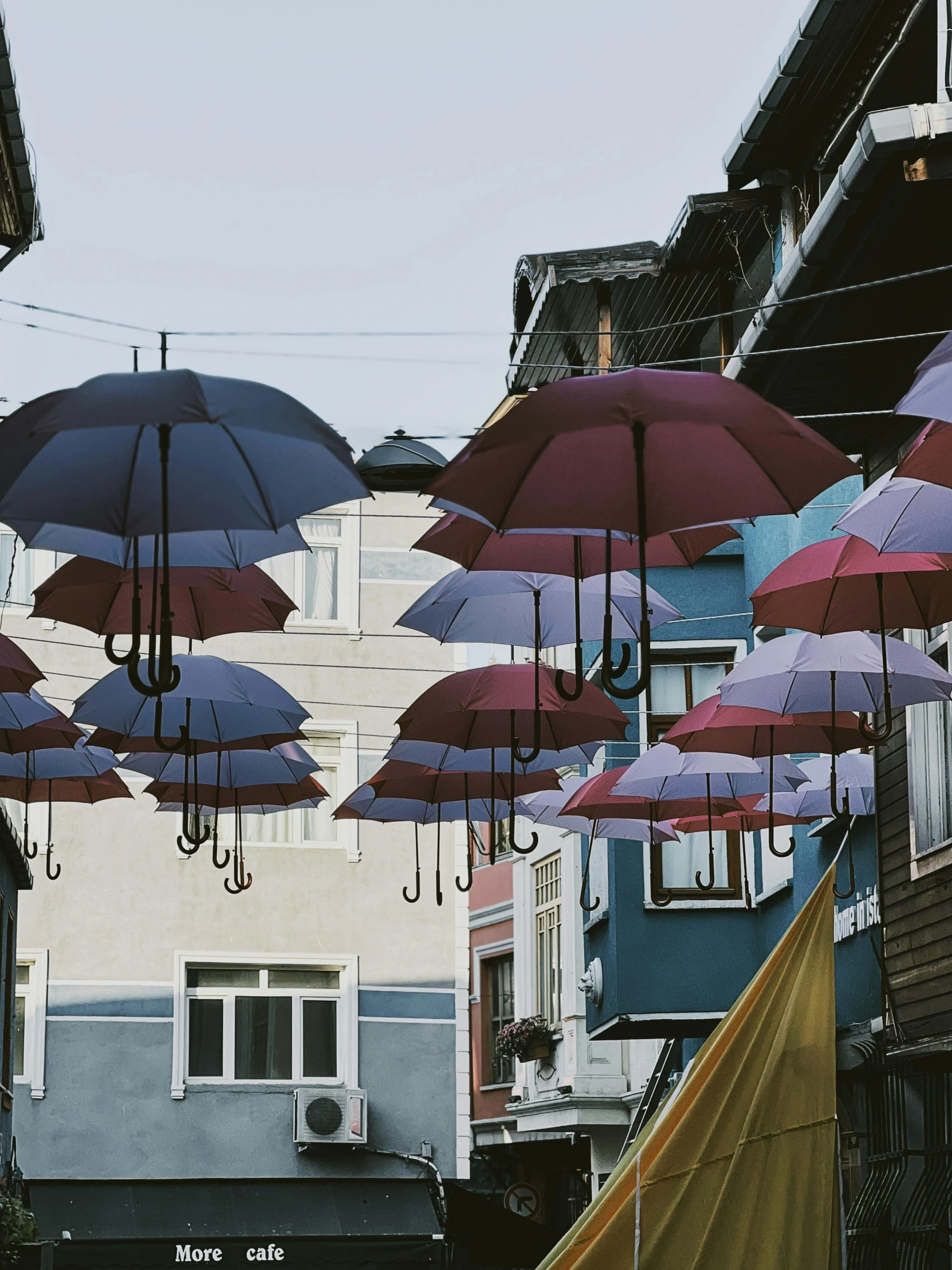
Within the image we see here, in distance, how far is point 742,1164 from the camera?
956cm

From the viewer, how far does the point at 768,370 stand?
13469mm

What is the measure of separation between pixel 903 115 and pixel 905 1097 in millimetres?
6672

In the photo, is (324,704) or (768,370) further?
(324,704)

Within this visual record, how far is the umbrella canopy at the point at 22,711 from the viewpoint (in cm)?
1159

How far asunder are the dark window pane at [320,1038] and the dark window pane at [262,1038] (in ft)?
0.83

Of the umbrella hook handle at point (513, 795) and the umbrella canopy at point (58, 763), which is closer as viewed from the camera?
the umbrella hook handle at point (513, 795)

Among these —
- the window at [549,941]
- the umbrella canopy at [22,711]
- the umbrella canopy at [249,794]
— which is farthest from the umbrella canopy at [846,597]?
the window at [549,941]

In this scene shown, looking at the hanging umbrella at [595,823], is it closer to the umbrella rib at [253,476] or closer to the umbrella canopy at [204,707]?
the umbrella canopy at [204,707]

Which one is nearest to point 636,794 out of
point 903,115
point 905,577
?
point 905,577

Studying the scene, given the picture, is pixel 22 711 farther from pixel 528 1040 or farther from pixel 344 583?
pixel 528 1040

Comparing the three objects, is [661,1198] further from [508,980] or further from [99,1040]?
[508,980]

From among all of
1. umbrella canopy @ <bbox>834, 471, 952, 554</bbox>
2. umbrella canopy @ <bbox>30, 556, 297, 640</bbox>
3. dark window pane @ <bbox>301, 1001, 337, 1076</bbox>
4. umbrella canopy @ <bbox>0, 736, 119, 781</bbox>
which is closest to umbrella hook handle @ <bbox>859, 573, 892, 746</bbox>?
umbrella canopy @ <bbox>834, 471, 952, 554</bbox>

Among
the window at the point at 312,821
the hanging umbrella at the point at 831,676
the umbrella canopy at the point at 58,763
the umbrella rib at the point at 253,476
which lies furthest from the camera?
the window at the point at 312,821

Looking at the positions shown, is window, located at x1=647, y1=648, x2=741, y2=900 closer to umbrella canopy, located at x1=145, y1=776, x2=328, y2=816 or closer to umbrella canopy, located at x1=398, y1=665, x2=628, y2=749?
umbrella canopy, located at x1=145, y1=776, x2=328, y2=816
